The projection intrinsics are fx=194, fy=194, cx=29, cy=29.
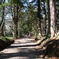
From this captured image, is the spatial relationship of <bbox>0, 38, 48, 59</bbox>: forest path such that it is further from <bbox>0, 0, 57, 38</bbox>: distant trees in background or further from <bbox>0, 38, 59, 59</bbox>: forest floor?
<bbox>0, 0, 57, 38</bbox>: distant trees in background

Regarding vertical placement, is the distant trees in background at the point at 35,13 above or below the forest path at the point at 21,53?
above

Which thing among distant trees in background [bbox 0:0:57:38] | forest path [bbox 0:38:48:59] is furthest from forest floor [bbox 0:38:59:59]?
distant trees in background [bbox 0:0:57:38]

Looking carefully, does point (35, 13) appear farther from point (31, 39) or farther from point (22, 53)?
point (22, 53)

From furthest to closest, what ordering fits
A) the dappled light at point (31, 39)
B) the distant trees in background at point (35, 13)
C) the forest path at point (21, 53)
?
1. the distant trees in background at point (35, 13)
2. the dappled light at point (31, 39)
3. the forest path at point (21, 53)

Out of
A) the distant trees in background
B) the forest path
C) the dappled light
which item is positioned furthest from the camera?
the distant trees in background

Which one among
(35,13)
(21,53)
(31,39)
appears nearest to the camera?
(21,53)

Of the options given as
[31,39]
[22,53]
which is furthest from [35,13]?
[22,53]

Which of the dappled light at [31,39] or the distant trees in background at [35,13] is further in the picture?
the distant trees in background at [35,13]

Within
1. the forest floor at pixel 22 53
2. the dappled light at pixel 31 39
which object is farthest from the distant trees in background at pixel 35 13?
the forest floor at pixel 22 53

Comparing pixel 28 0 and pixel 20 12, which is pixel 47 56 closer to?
pixel 28 0

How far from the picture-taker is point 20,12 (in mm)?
53062

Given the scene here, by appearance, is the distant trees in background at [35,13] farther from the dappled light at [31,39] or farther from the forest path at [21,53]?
the forest path at [21,53]

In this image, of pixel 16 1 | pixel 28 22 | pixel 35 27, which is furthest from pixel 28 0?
pixel 35 27

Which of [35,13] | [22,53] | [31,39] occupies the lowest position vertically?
[31,39]
